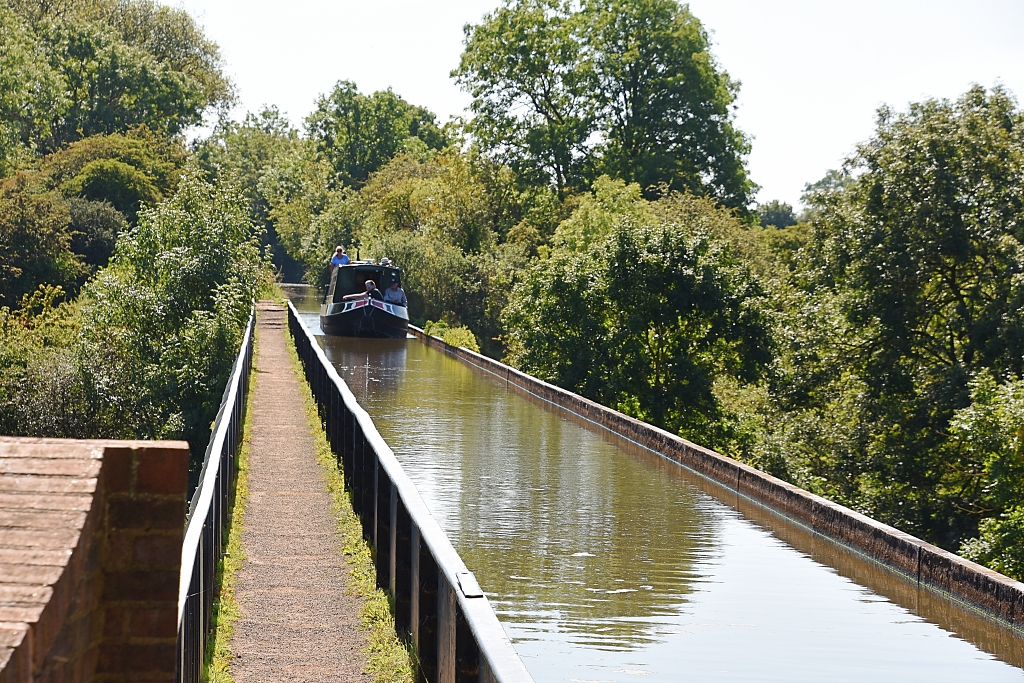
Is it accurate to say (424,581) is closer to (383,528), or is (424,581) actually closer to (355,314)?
(383,528)

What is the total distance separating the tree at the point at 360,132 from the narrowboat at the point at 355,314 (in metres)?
66.3

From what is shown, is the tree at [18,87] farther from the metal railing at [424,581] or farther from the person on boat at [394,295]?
the metal railing at [424,581]

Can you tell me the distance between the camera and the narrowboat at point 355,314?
3225 cm

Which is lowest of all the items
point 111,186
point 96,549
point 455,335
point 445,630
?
point 445,630

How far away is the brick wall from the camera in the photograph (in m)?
2.46

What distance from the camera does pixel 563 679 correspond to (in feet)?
21.5

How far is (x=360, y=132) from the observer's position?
105 m

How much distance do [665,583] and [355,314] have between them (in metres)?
24.3

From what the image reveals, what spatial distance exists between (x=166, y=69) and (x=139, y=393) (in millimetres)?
47395

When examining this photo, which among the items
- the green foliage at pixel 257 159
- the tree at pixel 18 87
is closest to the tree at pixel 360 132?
the green foliage at pixel 257 159

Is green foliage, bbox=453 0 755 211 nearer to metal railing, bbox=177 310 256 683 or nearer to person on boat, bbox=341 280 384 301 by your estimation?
person on boat, bbox=341 280 384 301

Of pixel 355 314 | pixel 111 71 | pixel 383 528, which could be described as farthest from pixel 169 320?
pixel 111 71

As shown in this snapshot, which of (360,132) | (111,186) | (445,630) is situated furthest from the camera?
(360,132)

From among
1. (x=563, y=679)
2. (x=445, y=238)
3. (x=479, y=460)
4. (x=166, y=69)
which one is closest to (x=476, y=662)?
(x=563, y=679)
